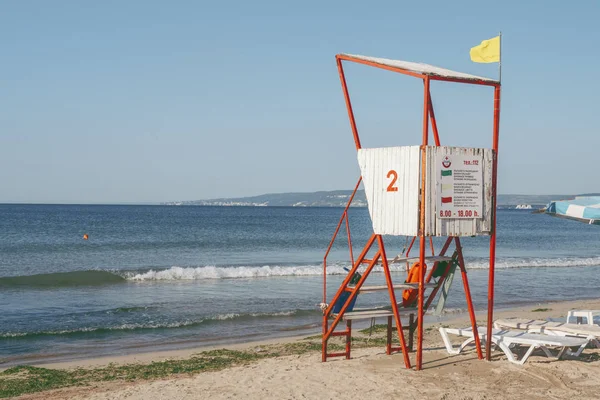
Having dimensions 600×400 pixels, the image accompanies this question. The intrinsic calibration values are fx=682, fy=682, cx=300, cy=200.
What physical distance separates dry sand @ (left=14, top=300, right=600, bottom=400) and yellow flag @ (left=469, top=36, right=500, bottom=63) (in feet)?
15.4

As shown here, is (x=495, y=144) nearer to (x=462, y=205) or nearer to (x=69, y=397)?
(x=462, y=205)

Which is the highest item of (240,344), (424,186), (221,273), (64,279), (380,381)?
(424,186)

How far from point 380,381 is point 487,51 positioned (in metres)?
5.20

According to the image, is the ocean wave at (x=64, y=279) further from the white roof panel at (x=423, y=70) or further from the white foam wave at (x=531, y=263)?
the white roof panel at (x=423, y=70)

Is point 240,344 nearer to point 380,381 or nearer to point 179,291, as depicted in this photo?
point 380,381

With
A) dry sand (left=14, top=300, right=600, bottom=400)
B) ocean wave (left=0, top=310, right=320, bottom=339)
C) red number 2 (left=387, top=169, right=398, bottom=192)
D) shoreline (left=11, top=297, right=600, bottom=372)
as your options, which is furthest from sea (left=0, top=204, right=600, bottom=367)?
dry sand (left=14, top=300, right=600, bottom=400)

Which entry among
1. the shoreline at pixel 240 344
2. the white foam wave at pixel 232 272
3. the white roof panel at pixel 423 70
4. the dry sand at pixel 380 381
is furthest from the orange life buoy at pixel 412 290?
the white foam wave at pixel 232 272

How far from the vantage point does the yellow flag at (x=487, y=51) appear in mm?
10359

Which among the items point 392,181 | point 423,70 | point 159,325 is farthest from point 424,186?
point 159,325

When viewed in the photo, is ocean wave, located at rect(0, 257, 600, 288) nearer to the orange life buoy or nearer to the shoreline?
the shoreline

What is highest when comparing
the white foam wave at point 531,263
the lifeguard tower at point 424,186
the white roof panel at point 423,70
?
the white roof panel at point 423,70

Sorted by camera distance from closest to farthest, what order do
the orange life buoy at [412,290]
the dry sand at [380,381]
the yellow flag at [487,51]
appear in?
the dry sand at [380,381] → the yellow flag at [487,51] → the orange life buoy at [412,290]

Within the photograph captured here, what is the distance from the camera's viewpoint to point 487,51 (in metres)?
10.5

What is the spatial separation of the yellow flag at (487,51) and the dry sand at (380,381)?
4.68 meters
